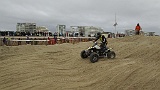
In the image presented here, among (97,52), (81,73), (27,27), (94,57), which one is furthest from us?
(27,27)

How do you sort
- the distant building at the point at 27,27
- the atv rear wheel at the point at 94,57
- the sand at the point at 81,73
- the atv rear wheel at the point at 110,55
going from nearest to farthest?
the sand at the point at 81,73 → the atv rear wheel at the point at 94,57 → the atv rear wheel at the point at 110,55 → the distant building at the point at 27,27

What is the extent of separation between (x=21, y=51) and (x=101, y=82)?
373 inches

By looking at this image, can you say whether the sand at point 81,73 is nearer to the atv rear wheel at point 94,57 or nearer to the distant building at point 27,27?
the atv rear wheel at point 94,57

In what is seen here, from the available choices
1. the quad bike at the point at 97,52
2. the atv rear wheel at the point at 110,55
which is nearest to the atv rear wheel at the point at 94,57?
the quad bike at the point at 97,52

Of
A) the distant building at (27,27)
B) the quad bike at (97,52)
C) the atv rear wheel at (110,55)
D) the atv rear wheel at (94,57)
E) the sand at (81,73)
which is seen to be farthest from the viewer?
the distant building at (27,27)

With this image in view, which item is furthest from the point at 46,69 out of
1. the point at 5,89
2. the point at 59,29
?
the point at 59,29

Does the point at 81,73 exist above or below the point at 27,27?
below

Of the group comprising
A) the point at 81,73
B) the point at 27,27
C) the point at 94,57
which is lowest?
the point at 81,73

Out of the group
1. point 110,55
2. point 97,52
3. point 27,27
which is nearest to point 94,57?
point 97,52

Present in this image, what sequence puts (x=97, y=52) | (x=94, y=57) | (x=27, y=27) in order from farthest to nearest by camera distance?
(x=27, y=27) < (x=97, y=52) < (x=94, y=57)

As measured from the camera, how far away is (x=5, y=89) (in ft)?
28.6

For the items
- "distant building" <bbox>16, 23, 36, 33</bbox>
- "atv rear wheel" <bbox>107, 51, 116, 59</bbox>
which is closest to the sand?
"atv rear wheel" <bbox>107, 51, 116, 59</bbox>

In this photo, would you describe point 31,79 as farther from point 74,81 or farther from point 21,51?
point 21,51

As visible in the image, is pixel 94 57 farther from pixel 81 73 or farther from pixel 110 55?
pixel 81 73
